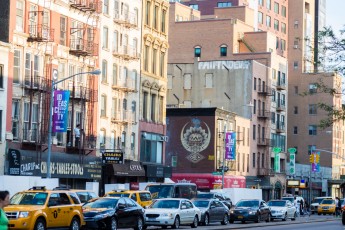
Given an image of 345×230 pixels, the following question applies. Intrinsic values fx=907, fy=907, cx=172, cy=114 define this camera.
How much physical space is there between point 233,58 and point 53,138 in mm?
48544

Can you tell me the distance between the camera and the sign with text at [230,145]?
3376 inches

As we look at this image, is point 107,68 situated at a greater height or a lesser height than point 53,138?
greater

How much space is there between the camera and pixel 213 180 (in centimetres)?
8775

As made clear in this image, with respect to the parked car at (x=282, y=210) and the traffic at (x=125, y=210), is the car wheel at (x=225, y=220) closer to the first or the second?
the traffic at (x=125, y=210)

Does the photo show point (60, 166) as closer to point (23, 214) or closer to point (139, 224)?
point (139, 224)

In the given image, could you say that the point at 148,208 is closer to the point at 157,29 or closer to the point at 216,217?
the point at 216,217

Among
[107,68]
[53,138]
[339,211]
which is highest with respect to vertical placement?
[107,68]

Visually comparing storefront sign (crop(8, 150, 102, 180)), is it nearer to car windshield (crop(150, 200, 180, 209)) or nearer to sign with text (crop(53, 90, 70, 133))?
sign with text (crop(53, 90, 70, 133))

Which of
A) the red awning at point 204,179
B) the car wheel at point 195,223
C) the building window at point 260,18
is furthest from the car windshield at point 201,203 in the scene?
the building window at point 260,18

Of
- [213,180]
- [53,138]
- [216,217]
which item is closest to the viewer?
[216,217]

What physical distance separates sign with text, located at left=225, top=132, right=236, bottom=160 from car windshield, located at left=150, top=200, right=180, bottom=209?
3964 cm

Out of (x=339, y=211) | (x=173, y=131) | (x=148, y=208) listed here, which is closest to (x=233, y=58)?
(x=173, y=131)

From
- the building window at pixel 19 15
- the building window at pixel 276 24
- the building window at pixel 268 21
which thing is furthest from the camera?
the building window at pixel 276 24

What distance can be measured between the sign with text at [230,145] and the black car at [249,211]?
85.1 feet
